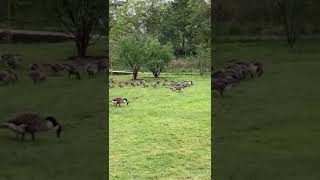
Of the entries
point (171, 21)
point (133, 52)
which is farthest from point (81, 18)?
point (171, 21)

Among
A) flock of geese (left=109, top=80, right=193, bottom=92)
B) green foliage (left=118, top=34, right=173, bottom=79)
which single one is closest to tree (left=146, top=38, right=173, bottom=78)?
green foliage (left=118, top=34, right=173, bottom=79)

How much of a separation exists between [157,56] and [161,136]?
12.0 ft

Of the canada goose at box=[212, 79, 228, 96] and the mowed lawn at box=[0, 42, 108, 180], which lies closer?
the mowed lawn at box=[0, 42, 108, 180]

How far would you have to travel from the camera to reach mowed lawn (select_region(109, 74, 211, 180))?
3141mm

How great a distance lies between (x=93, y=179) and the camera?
2.80 meters

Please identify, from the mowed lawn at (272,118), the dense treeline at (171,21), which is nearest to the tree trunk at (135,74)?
the dense treeline at (171,21)

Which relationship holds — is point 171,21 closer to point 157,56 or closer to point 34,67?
point 157,56

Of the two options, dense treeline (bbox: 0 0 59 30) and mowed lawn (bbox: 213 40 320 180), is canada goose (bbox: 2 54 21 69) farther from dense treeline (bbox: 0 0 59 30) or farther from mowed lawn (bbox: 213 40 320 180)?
mowed lawn (bbox: 213 40 320 180)

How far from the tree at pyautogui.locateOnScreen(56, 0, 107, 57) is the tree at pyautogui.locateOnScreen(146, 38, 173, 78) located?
397cm

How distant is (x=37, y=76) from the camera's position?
3.69 m

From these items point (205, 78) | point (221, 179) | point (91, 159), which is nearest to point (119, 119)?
point (91, 159)

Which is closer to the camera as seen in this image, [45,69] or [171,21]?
[45,69]

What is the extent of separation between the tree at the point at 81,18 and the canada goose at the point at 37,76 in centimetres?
37

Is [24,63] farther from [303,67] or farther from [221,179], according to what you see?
[303,67]
